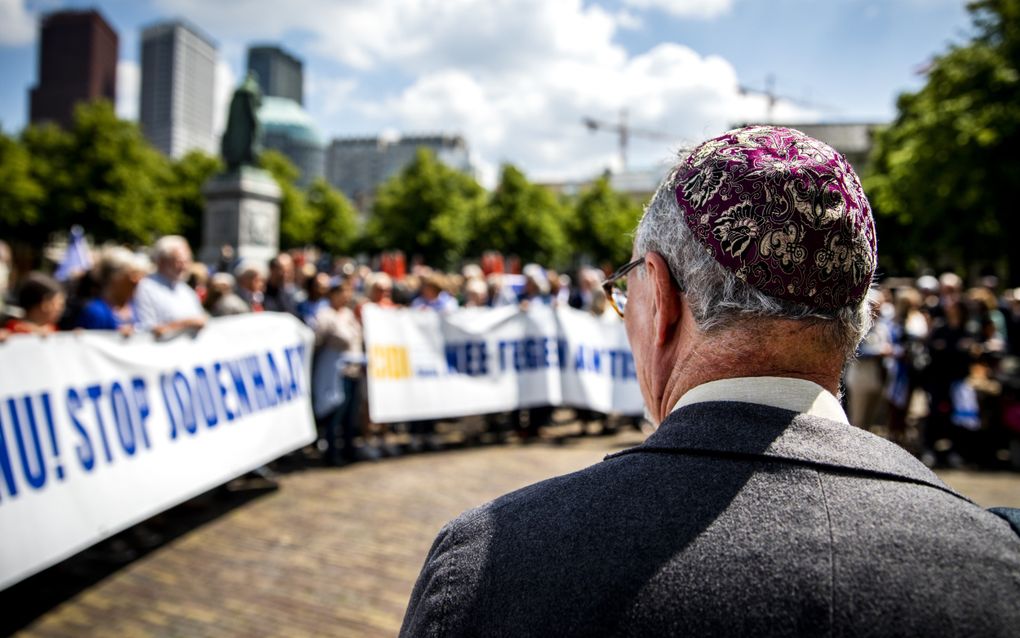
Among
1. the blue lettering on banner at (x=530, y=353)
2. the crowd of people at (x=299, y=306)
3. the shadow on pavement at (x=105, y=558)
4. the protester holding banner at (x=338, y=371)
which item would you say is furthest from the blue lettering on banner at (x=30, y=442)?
the blue lettering on banner at (x=530, y=353)

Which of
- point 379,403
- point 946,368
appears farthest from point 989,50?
point 379,403

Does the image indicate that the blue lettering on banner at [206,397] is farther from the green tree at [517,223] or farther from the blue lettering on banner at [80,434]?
the green tree at [517,223]

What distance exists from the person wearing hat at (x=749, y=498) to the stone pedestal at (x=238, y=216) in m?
14.6

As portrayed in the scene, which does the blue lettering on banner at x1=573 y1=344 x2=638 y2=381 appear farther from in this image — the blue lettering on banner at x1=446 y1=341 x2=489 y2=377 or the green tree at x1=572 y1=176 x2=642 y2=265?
the green tree at x1=572 y1=176 x2=642 y2=265

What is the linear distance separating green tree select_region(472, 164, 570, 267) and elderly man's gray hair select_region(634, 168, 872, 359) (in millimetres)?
49756

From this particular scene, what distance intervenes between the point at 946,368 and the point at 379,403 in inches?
270

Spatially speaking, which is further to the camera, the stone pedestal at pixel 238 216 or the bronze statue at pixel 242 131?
the bronze statue at pixel 242 131

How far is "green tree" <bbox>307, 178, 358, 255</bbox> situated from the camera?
2421 inches

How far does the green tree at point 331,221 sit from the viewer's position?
61.5 m

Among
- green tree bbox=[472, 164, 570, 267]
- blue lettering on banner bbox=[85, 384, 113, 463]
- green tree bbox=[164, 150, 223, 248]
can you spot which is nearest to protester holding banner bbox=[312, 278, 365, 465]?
blue lettering on banner bbox=[85, 384, 113, 463]

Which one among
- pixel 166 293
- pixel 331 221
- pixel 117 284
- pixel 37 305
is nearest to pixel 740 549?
pixel 37 305

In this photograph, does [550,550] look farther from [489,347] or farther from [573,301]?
[573,301]

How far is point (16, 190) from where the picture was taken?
3709 centimetres

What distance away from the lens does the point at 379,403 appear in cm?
810
